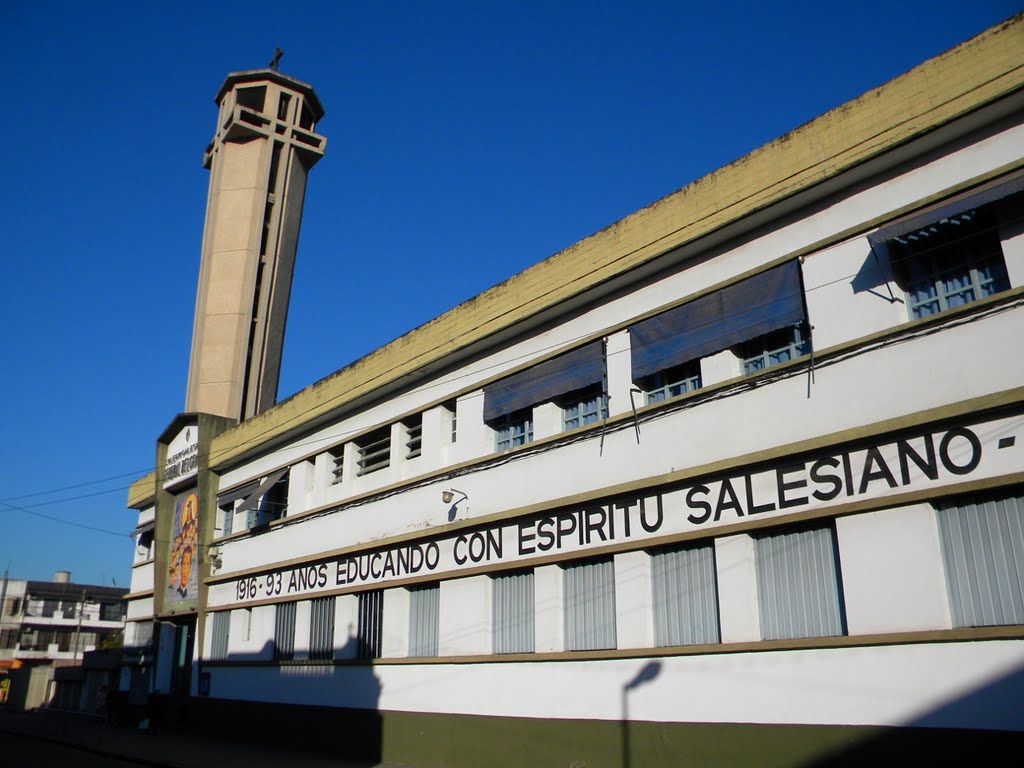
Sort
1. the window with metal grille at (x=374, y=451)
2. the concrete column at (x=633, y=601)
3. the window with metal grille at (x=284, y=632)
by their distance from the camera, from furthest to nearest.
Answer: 1. the window with metal grille at (x=284, y=632)
2. the window with metal grille at (x=374, y=451)
3. the concrete column at (x=633, y=601)

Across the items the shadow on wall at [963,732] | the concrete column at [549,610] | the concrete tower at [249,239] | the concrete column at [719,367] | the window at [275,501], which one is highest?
the concrete tower at [249,239]

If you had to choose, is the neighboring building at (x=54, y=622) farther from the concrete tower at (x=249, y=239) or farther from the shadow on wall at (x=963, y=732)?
the shadow on wall at (x=963, y=732)

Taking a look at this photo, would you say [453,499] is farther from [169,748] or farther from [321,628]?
[169,748]

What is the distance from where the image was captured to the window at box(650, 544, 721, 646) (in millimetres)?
12312

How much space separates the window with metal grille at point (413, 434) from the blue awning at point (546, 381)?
269 centimetres

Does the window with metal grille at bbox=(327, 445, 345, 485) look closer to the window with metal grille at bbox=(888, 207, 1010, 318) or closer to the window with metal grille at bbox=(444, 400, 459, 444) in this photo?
the window with metal grille at bbox=(444, 400, 459, 444)

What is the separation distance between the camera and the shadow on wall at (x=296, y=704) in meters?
18.0

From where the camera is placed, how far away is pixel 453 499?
16.9m

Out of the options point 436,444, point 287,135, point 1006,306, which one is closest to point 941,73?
point 1006,306

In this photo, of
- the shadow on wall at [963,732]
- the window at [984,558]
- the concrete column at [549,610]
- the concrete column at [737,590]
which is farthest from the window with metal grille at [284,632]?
the window at [984,558]

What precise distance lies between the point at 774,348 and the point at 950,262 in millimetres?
2506

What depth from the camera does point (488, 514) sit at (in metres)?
16.0

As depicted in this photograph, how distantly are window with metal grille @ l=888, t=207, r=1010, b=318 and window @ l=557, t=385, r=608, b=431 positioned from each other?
16.7ft

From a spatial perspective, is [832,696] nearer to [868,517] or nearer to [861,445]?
[868,517]
